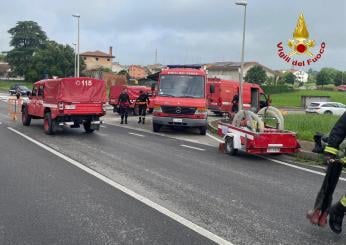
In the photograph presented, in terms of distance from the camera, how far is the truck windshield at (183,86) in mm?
20125

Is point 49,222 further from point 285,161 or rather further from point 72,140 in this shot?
point 72,140

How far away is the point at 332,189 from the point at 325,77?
115233 mm

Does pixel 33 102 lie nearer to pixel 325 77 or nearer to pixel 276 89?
pixel 276 89

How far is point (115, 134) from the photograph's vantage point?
18750 mm

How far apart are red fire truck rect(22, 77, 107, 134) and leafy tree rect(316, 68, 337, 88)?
102m

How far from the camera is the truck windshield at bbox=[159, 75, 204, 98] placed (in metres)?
20.1

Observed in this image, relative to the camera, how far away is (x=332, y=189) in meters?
5.54

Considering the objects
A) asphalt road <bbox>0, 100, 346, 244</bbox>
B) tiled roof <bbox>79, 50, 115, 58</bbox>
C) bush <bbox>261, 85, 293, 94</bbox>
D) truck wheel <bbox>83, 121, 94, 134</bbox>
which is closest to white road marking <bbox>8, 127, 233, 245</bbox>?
asphalt road <bbox>0, 100, 346, 244</bbox>

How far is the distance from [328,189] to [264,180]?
153 inches

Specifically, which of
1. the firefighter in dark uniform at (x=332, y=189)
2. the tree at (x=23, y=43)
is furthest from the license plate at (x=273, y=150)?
the tree at (x=23, y=43)

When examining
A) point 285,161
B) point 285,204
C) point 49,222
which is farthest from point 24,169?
point 285,161

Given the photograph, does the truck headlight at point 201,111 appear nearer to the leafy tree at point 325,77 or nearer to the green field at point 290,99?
the green field at point 290,99

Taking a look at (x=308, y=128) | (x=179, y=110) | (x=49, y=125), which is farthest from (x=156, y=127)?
(x=308, y=128)

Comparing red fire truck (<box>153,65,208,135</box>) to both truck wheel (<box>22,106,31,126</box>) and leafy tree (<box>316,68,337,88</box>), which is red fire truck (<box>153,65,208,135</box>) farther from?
leafy tree (<box>316,68,337,88</box>)
